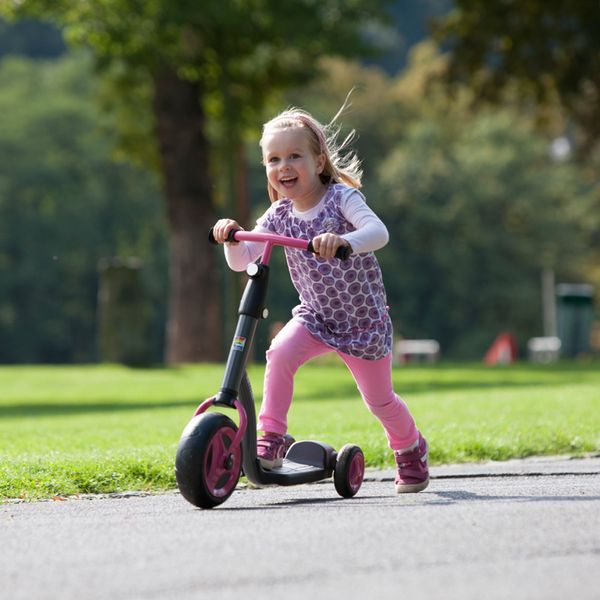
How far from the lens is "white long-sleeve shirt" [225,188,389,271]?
6.22 meters

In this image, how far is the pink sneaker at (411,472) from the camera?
692cm

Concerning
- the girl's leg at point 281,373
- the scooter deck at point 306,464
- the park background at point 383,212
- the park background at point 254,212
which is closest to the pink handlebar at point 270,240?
the girl's leg at point 281,373

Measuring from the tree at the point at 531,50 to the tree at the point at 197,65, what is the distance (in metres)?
1.91

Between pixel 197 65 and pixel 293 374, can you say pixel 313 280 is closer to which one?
pixel 293 374

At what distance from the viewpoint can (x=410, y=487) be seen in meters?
6.90

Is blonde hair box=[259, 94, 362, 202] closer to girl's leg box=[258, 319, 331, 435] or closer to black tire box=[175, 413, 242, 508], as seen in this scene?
girl's leg box=[258, 319, 331, 435]

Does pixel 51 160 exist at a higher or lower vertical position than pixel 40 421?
higher

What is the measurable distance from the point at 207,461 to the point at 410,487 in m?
1.36

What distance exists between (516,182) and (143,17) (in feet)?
114

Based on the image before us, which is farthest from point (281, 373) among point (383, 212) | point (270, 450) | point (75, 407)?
point (383, 212)

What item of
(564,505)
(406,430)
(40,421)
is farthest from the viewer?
(40,421)

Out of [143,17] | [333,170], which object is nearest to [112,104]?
[143,17]

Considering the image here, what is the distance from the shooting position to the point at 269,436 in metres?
6.51

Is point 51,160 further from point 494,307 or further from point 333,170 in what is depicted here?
point 333,170
